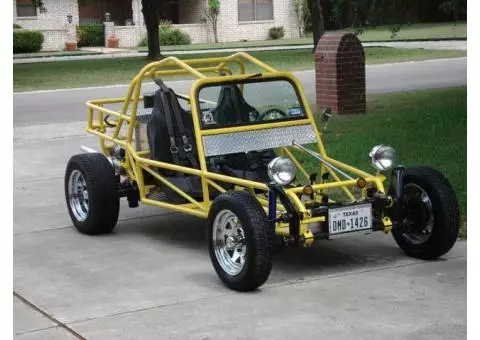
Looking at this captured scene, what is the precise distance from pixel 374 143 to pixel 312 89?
9053 millimetres

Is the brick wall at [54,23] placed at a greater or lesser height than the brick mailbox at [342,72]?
greater

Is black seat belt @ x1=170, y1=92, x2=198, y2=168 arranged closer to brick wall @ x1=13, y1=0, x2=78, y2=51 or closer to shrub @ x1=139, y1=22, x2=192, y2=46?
brick wall @ x1=13, y1=0, x2=78, y2=51

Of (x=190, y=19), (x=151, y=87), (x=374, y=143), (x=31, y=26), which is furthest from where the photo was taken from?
(x=190, y=19)

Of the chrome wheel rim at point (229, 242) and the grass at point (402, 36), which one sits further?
the grass at point (402, 36)

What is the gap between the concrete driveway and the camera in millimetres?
5734

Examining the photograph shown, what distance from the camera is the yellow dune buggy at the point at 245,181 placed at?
6605 mm

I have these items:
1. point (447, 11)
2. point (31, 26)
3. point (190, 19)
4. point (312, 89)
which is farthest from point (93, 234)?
point (190, 19)

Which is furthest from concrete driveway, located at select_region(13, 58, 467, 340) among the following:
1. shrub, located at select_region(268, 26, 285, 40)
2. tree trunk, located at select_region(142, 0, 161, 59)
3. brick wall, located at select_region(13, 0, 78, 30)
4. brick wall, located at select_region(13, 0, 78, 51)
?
shrub, located at select_region(268, 26, 285, 40)

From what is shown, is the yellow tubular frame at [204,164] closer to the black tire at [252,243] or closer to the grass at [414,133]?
the black tire at [252,243]

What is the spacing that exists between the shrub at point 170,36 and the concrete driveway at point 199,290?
3806 centimetres

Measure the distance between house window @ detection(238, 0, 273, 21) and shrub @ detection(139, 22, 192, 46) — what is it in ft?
13.5

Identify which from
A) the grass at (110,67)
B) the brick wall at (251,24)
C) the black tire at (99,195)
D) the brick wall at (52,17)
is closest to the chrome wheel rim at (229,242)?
the black tire at (99,195)

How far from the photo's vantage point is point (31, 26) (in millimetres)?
45812
